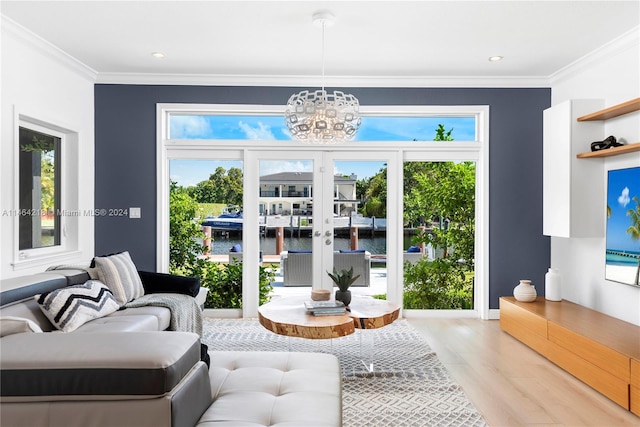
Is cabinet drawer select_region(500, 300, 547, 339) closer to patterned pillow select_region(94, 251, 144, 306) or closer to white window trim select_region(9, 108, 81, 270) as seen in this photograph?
patterned pillow select_region(94, 251, 144, 306)

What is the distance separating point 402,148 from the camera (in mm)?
4949

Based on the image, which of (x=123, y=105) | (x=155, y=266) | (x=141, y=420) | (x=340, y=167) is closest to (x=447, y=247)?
(x=340, y=167)

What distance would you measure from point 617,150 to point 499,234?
1.56 metres

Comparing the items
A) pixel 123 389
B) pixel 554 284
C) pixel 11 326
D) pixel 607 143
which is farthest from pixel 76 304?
→ pixel 607 143

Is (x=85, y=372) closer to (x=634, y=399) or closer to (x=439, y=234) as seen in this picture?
(x=634, y=399)

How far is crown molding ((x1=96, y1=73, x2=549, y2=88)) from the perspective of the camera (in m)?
4.76

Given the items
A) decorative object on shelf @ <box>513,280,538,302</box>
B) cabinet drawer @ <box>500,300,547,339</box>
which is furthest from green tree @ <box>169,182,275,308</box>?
decorative object on shelf @ <box>513,280,538,302</box>

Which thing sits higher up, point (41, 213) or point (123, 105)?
point (123, 105)

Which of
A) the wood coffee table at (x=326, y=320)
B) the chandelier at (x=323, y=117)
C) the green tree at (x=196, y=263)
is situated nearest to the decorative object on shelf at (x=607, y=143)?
the chandelier at (x=323, y=117)

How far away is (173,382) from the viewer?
4.42ft

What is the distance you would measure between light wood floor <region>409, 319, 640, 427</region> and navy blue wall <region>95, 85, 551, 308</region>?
1.07 m

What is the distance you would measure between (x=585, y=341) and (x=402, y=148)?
264cm

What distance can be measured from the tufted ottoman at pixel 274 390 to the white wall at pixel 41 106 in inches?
90.3

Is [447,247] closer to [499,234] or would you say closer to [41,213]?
[499,234]
